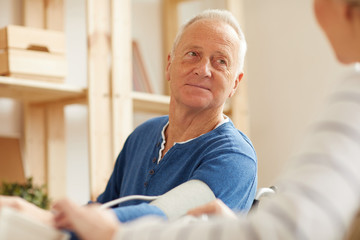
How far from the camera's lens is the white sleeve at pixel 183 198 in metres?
1.10

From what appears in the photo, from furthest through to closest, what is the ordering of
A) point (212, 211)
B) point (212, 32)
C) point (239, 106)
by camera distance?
1. point (239, 106)
2. point (212, 32)
3. point (212, 211)

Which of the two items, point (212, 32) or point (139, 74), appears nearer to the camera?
point (212, 32)

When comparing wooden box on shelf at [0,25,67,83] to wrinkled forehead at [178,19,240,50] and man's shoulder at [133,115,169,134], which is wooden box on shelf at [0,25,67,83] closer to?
man's shoulder at [133,115,169,134]

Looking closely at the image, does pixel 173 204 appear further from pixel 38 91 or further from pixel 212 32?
pixel 38 91

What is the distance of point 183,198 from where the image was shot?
1.15 meters

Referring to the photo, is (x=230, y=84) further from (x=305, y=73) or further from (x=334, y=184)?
(x=305, y=73)

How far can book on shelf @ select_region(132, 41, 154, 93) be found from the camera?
292 centimetres

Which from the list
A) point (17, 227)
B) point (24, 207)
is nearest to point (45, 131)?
point (24, 207)

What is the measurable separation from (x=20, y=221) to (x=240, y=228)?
287 mm

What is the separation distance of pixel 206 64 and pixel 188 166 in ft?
1.03

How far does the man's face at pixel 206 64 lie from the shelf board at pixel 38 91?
805mm

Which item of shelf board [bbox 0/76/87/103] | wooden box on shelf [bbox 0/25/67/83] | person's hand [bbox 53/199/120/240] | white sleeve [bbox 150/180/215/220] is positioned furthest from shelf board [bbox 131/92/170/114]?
person's hand [bbox 53/199/120/240]

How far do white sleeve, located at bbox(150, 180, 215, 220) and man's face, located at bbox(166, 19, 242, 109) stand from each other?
394 millimetres

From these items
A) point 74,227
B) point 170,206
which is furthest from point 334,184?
point 170,206
